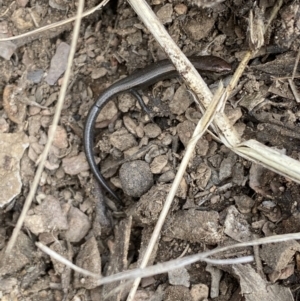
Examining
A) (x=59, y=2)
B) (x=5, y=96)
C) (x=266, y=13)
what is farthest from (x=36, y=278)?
(x=266, y=13)

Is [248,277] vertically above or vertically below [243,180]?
below

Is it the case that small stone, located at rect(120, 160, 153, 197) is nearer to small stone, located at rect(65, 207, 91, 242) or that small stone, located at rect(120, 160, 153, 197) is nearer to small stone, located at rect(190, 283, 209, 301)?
small stone, located at rect(65, 207, 91, 242)

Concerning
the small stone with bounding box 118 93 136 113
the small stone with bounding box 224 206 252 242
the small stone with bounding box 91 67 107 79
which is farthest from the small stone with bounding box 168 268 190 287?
the small stone with bounding box 91 67 107 79

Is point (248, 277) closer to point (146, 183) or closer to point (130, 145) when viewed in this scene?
point (146, 183)

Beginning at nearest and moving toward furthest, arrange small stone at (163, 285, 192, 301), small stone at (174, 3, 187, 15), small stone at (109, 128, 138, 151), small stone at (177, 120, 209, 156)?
small stone at (163, 285, 192, 301) < small stone at (177, 120, 209, 156) < small stone at (174, 3, 187, 15) < small stone at (109, 128, 138, 151)

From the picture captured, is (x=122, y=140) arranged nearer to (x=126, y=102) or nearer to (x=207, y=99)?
(x=126, y=102)

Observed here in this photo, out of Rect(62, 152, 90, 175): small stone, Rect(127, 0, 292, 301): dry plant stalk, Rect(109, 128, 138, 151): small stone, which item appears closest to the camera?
Rect(127, 0, 292, 301): dry plant stalk

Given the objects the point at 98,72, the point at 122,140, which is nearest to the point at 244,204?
the point at 122,140
